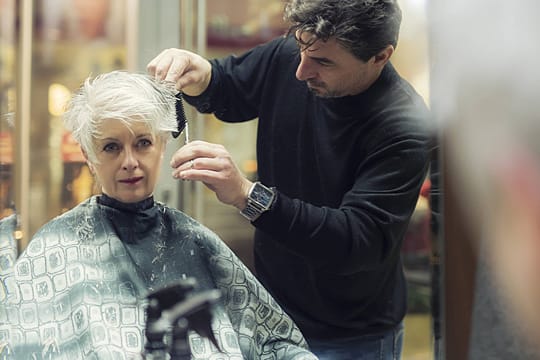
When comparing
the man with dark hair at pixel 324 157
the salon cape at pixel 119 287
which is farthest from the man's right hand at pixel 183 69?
the salon cape at pixel 119 287

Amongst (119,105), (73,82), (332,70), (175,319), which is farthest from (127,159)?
(332,70)

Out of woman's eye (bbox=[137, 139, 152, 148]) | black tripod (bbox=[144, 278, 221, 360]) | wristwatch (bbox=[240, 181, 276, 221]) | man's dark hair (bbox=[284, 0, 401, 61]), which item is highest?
man's dark hair (bbox=[284, 0, 401, 61])

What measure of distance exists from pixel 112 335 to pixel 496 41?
1029 mm

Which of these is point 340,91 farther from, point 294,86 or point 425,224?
point 425,224

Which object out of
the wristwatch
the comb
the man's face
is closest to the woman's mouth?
the comb

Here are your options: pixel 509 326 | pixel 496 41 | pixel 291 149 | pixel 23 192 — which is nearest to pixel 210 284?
pixel 291 149

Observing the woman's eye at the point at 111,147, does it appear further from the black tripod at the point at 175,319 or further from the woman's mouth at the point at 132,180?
the black tripod at the point at 175,319

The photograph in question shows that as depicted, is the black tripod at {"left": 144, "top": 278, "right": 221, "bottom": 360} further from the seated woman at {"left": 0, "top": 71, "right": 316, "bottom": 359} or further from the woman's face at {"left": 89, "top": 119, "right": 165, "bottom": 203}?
the woman's face at {"left": 89, "top": 119, "right": 165, "bottom": 203}

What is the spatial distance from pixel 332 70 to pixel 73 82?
54cm

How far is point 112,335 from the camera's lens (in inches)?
50.3

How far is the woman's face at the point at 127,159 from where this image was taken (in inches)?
49.2

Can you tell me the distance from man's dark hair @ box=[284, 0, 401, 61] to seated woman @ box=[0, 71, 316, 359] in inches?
12.7

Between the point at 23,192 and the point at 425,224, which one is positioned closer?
the point at 23,192

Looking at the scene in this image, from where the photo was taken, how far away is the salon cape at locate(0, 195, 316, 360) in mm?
1268
